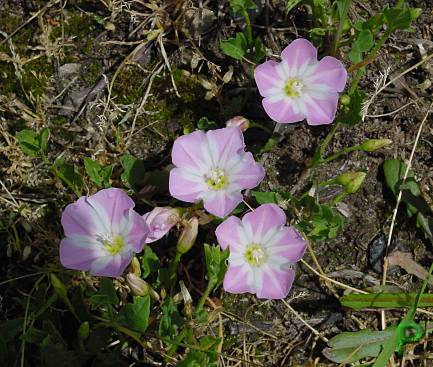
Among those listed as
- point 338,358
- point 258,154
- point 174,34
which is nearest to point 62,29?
point 174,34

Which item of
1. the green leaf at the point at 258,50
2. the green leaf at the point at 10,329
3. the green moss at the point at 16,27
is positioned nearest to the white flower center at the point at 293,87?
the green leaf at the point at 258,50

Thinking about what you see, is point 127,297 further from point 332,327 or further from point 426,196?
point 426,196

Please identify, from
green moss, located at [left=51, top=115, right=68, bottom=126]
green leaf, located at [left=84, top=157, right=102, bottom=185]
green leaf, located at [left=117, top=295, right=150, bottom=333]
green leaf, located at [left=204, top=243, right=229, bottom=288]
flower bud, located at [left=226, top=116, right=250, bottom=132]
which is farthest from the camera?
green moss, located at [left=51, top=115, right=68, bottom=126]

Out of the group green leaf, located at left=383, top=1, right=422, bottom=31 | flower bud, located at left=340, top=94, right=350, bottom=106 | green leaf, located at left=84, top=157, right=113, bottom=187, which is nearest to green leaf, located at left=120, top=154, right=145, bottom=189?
green leaf, located at left=84, top=157, right=113, bottom=187

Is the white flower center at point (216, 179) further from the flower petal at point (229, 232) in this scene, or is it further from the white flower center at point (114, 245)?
the white flower center at point (114, 245)

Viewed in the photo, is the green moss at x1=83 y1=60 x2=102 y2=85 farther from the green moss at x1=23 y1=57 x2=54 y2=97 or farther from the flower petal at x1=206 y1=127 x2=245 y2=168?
the flower petal at x1=206 y1=127 x2=245 y2=168

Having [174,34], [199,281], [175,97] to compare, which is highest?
[174,34]
